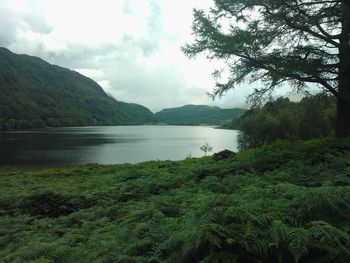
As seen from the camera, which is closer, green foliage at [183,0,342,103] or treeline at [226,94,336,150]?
green foliage at [183,0,342,103]

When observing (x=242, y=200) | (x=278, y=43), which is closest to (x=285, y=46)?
(x=278, y=43)

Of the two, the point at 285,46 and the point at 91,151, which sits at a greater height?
the point at 285,46

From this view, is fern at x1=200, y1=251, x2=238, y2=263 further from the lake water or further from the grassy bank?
the lake water

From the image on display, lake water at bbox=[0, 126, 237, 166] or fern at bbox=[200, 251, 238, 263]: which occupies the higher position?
fern at bbox=[200, 251, 238, 263]

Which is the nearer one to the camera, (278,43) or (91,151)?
(278,43)

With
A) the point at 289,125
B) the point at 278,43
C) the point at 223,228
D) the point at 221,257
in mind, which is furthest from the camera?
the point at 289,125

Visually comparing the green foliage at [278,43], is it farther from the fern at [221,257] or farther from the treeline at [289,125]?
the treeline at [289,125]

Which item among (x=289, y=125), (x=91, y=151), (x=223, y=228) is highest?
(x=223, y=228)

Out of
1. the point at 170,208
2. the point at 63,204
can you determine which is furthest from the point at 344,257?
the point at 63,204

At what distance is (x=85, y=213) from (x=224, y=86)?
8.48 metres

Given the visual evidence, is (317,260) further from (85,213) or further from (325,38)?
(325,38)

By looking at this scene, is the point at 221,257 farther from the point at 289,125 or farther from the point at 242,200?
the point at 289,125

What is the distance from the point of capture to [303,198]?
4781mm

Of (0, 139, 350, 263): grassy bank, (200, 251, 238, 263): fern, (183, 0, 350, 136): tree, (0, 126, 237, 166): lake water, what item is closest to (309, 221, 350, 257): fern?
(0, 139, 350, 263): grassy bank
